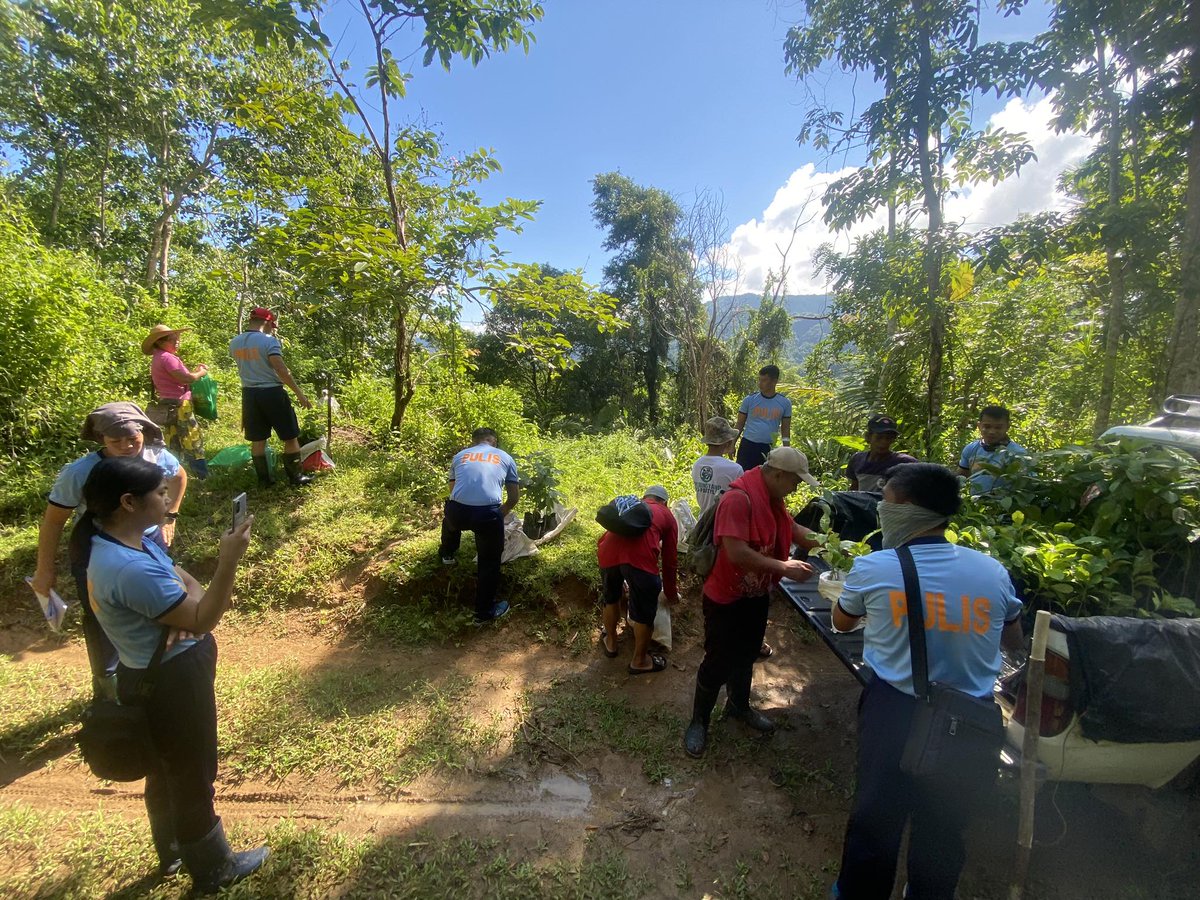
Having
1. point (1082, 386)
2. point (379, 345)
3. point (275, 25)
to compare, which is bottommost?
point (1082, 386)

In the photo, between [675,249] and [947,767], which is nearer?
[947,767]

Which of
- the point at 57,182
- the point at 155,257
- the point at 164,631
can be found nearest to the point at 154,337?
the point at 164,631

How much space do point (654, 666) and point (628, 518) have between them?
1228 millimetres

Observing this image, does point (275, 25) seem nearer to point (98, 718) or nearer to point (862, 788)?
point (98, 718)

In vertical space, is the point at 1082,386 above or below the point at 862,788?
above

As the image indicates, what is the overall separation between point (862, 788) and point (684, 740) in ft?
4.55

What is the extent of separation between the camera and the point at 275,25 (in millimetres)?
3916

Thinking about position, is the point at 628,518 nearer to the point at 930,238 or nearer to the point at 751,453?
the point at 751,453

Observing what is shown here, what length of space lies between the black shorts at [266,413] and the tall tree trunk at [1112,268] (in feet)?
28.2

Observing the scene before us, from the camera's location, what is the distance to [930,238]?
5223 millimetres

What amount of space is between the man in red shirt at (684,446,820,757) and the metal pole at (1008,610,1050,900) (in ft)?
2.86

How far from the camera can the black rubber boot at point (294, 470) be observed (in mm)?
5577

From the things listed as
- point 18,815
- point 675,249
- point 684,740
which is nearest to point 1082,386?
point 684,740

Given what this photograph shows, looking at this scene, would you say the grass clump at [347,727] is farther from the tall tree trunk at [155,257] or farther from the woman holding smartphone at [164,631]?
the tall tree trunk at [155,257]
